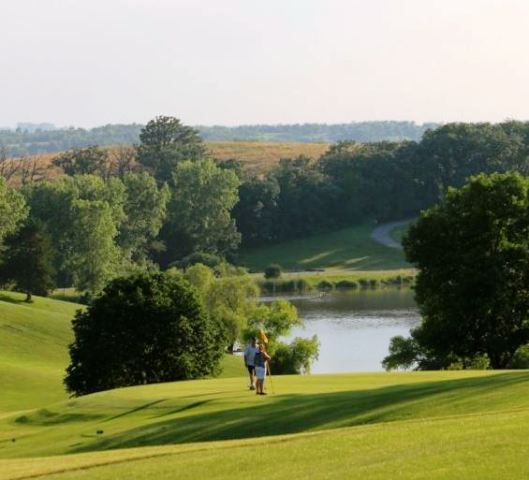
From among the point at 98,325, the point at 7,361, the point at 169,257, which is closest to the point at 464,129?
the point at 169,257

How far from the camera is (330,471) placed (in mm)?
20391

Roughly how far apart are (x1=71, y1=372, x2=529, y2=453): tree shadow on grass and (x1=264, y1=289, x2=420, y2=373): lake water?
44565mm

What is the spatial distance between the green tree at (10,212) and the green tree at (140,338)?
4915 centimetres

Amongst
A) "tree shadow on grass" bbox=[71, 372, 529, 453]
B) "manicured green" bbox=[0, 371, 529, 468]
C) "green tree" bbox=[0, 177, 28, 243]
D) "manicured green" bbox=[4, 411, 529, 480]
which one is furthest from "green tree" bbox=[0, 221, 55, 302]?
"manicured green" bbox=[4, 411, 529, 480]

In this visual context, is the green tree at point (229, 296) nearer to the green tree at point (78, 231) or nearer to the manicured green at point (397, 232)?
the green tree at point (78, 231)

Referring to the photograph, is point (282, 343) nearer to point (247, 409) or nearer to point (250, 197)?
point (247, 409)

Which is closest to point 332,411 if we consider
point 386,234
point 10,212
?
point 10,212

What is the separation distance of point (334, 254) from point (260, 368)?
13859 cm

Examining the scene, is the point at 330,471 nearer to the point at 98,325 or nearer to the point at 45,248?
the point at 98,325

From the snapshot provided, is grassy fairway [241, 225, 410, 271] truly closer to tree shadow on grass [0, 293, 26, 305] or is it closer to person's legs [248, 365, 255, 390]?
tree shadow on grass [0, 293, 26, 305]

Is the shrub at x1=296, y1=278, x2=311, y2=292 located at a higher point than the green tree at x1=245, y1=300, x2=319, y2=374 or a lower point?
lower

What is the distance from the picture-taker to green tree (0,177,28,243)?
10981cm

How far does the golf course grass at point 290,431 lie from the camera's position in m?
20.7

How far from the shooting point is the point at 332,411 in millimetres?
30844
